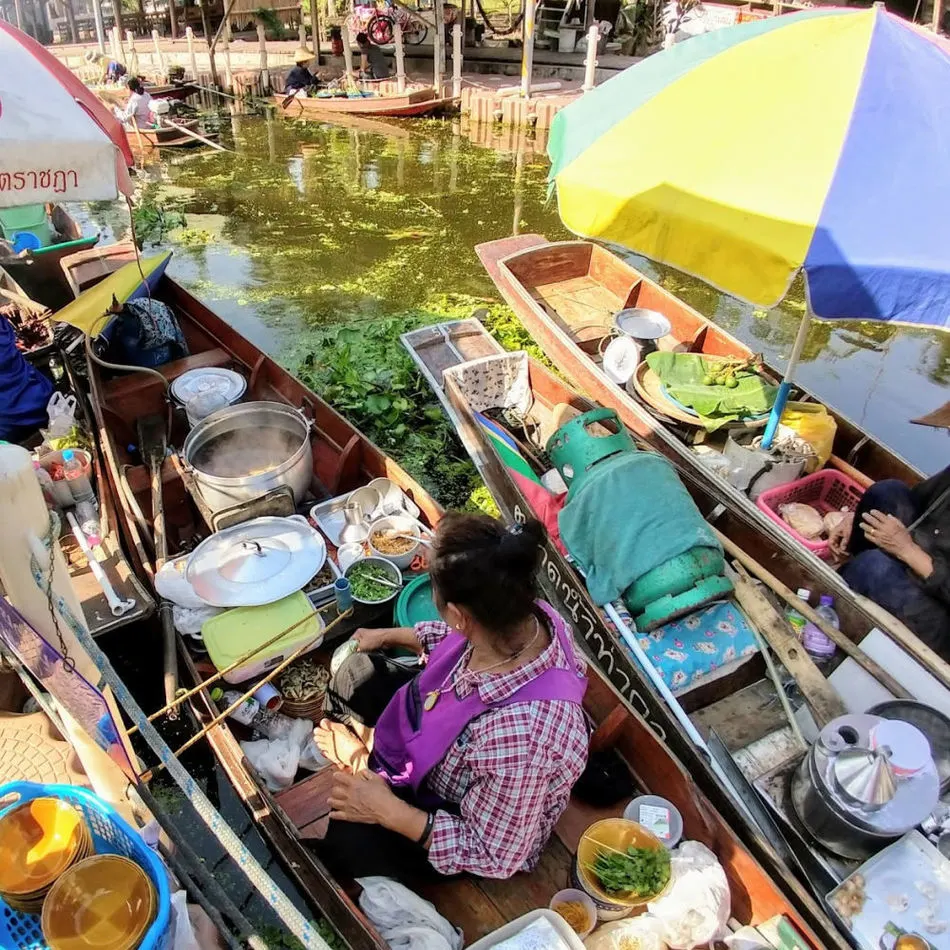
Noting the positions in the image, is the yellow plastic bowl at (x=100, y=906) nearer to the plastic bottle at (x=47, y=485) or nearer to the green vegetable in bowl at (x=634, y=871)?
the green vegetable in bowl at (x=634, y=871)

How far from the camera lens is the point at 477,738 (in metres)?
2.23

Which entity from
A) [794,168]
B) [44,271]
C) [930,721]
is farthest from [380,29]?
[930,721]

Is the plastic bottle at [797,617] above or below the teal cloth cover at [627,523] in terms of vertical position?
below

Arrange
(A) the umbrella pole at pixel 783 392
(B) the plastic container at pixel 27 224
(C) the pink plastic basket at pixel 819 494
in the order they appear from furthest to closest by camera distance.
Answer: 1. (B) the plastic container at pixel 27 224
2. (C) the pink plastic basket at pixel 819 494
3. (A) the umbrella pole at pixel 783 392

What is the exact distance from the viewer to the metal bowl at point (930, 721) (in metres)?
2.87

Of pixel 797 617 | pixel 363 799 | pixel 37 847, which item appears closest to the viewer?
pixel 37 847

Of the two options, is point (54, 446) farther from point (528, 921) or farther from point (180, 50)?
point (180, 50)

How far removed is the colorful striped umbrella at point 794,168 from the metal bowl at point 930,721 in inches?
64.6

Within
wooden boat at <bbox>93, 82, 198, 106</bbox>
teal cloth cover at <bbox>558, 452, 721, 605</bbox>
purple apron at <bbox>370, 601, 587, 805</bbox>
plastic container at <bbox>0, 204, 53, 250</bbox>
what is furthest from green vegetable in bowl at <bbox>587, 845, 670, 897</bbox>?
wooden boat at <bbox>93, 82, 198, 106</bbox>

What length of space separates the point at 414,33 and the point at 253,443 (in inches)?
800

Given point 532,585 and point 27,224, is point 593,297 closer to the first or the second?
point 532,585

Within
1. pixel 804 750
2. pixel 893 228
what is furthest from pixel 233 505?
pixel 893 228

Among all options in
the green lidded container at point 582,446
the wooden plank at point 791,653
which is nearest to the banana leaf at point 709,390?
the green lidded container at point 582,446

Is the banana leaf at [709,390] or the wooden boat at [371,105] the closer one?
the banana leaf at [709,390]
